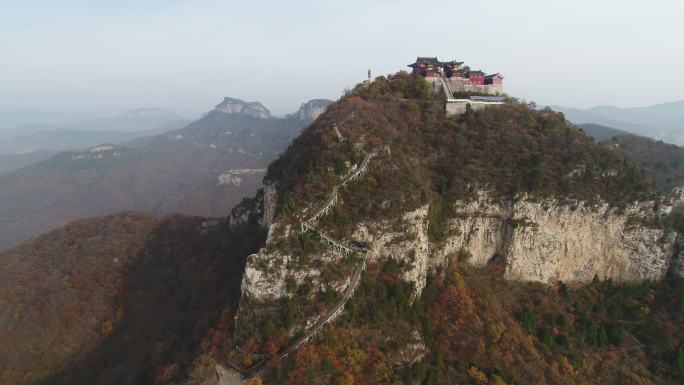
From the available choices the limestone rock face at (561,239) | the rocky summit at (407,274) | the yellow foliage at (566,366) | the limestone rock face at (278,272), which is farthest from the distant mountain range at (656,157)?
the limestone rock face at (278,272)

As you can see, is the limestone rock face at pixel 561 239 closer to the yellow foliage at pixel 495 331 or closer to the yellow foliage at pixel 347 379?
the yellow foliage at pixel 495 331

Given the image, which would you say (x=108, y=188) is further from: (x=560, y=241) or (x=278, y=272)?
(x=560, y=241)

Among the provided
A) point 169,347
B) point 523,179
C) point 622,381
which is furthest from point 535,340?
point 169,347

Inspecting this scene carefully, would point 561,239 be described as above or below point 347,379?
above

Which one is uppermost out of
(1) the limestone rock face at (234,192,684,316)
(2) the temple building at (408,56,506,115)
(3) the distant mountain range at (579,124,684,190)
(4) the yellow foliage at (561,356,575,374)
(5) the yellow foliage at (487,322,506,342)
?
(2) the temple building at (408,56,506,115)

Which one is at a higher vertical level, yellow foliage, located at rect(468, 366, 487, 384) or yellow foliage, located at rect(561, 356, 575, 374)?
yellow foliage, located at rect(468, 366, 487, 384)

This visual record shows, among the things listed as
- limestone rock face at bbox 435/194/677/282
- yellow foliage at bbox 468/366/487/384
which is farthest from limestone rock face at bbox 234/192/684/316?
yellow foliage at bbox 468/366/487/384

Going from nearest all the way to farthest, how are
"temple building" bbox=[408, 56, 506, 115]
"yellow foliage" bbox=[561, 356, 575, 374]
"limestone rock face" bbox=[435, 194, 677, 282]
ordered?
"yellow foliage" bbox=[561, 356, 575, 374]
"limestone rock face" bbox=[435, 194, 677, 282]
"temple building" bbox=[408, 56, 506, 115]

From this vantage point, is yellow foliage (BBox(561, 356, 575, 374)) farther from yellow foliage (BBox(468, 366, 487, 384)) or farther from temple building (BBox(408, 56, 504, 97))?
temple building (BBox(408, 56, 504, 97))

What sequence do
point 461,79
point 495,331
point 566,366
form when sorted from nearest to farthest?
point 495,331, point 566,366, point 461,79

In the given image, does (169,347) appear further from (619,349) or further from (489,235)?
(619,349)

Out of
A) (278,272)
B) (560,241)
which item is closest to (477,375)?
(278,272)
